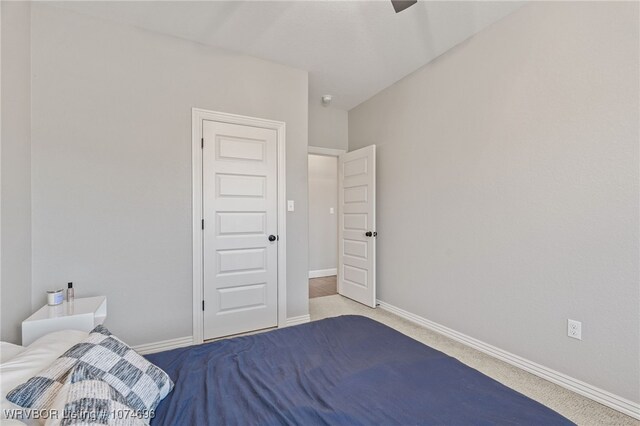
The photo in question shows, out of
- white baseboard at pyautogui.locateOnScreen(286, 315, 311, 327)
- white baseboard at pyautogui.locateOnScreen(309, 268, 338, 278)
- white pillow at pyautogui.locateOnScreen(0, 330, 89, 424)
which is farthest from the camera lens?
white baseboard at pyautogui.locateOnScreen(309, 268, 338, 278)

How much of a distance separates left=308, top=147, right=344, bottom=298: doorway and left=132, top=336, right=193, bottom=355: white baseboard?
2.85m

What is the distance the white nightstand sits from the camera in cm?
161

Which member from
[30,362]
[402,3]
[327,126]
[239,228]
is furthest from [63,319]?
[327,126]

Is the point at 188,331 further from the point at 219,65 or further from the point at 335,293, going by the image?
the point at 219,65

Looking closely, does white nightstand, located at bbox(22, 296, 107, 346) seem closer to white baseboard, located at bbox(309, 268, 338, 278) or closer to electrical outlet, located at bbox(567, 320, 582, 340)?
electrical outlet, located at bbox(567, 320, 582, 340)

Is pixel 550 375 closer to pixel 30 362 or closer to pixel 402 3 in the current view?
pixel 402 3

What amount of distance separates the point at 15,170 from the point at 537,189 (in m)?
3.59

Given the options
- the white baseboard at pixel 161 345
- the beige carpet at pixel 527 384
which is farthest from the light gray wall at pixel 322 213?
the white baseboard at pixel 161 345

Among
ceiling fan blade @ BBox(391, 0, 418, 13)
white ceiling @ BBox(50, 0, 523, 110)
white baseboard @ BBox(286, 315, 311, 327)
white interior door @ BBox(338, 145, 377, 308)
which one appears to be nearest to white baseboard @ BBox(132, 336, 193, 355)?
white baseboard @ BBox(286, 315, 311, 327)

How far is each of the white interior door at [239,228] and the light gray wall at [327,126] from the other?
1177 millimetres

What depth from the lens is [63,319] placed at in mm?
1688

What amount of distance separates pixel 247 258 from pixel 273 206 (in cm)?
59

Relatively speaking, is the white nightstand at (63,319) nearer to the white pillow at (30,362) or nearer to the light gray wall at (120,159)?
the light gray wall at (120,159)

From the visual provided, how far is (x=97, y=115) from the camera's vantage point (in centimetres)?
224
